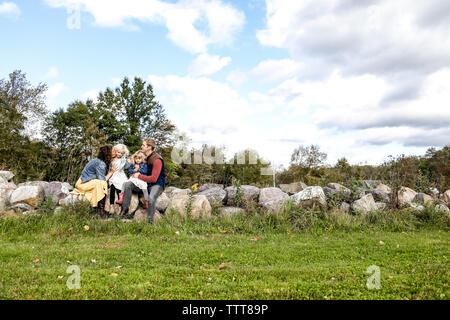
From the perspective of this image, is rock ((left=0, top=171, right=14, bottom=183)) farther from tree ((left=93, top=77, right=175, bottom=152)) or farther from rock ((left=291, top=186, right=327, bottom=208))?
rock ((left=291, top=186, right=327, bottom=208))

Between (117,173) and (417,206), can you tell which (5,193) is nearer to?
(117,173)

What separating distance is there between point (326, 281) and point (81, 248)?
4.10 m

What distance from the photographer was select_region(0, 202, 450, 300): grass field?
3869mm

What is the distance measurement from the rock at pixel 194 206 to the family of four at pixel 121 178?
22.1 inches

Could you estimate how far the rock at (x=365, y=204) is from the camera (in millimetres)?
8680

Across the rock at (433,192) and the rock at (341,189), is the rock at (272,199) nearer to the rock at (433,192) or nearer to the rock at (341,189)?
the rock at (341,189)

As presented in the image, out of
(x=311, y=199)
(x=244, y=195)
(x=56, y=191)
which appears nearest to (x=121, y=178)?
(x=56, y=191)

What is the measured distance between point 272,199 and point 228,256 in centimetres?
369

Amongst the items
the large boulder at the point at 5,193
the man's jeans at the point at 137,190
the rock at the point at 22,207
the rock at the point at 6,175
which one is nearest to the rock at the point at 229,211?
the man's jeans at the point at 137,190

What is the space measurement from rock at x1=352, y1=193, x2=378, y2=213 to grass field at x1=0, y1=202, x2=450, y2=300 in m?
0.50
